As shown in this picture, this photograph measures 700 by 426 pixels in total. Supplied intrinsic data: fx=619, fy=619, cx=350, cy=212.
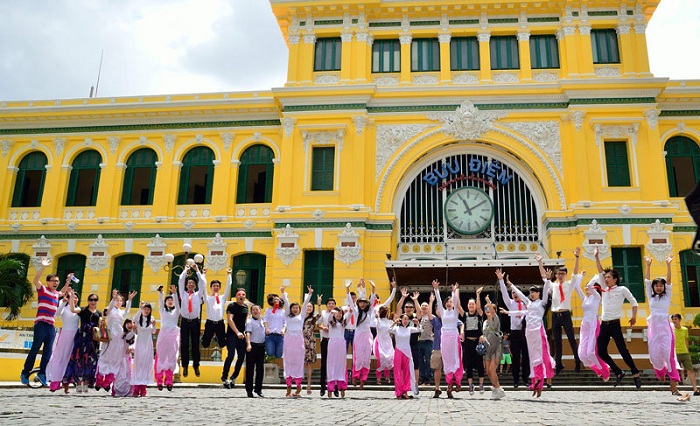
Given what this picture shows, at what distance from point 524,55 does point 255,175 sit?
12.0 m

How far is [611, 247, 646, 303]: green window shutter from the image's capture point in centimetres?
2208

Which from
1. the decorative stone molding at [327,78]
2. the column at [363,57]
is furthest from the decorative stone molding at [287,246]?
the column at [363,57]

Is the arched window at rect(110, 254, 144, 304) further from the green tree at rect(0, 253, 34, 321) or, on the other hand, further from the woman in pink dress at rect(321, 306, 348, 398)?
the woman in pink dress at rect(321, 306, 348, 398)

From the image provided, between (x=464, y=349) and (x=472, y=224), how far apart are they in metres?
10.7

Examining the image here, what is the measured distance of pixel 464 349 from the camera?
43.6ft

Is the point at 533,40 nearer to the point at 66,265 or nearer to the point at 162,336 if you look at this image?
the point at 162,336

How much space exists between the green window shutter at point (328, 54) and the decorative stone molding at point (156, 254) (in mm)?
9528

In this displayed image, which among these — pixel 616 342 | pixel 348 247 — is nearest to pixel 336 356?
pixel 616 342

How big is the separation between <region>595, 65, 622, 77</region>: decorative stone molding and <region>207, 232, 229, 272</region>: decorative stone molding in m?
16.2

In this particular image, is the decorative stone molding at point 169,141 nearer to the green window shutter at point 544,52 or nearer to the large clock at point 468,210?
the large clock at point 468,210

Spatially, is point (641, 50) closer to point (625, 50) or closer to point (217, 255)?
point (625, 50)

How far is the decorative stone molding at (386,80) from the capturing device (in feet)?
82.6

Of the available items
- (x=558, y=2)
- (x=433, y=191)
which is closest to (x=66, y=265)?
(x=433, y=191)

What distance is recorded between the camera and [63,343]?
11719 mm
